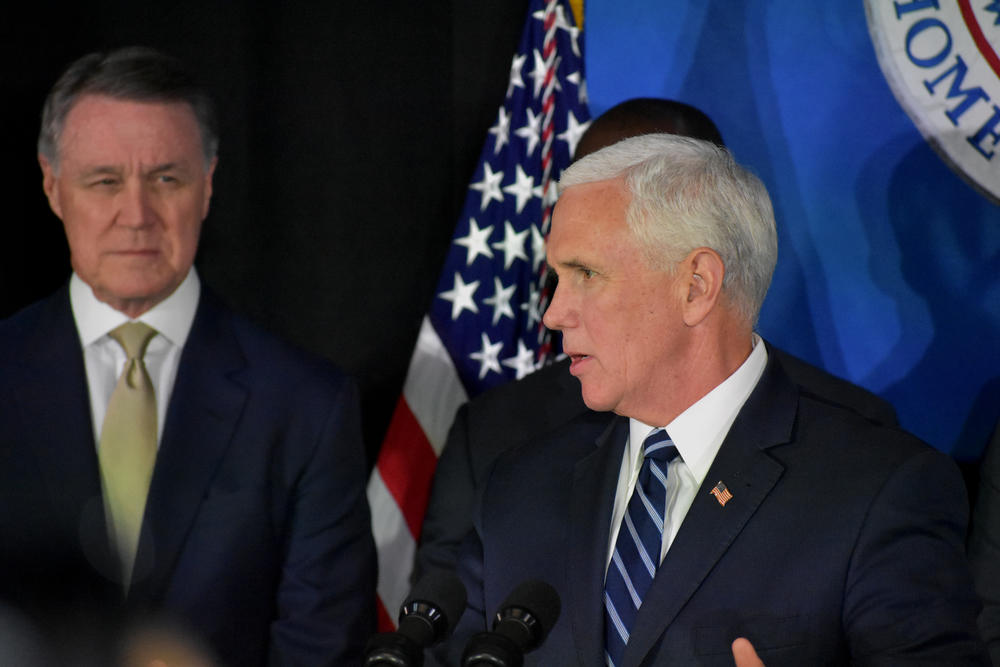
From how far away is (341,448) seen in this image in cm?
274

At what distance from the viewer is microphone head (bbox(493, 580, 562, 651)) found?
143cm

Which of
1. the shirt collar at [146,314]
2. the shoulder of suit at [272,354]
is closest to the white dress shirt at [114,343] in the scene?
the shirt collar at [146,314]

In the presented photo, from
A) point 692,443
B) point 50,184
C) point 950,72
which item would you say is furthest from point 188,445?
point 950,72

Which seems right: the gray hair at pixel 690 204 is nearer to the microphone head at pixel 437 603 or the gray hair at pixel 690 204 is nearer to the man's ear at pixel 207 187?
the microphone head at pixel 437 603

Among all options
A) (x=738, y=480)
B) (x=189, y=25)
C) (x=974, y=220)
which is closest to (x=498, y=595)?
(x=738, y=480)

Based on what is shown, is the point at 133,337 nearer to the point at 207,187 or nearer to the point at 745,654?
the point at 207,187

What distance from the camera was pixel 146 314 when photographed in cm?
263

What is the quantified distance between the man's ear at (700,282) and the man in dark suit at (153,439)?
1104 millimetres

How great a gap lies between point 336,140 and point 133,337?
2.75ft

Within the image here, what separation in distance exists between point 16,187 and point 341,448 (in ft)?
3.26

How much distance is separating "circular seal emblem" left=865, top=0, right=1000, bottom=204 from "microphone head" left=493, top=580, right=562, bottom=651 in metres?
2.30

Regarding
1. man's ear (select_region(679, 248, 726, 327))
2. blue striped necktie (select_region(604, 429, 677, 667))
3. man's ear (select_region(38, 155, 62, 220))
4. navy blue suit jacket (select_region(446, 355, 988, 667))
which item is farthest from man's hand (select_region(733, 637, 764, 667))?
man's ear (select_region(38, 155, 62, 220))

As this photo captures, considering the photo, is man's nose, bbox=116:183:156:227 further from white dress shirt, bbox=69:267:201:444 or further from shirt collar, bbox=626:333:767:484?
shirt collar, bbox=626:333:767:484

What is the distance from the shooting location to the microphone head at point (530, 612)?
1.43 m
